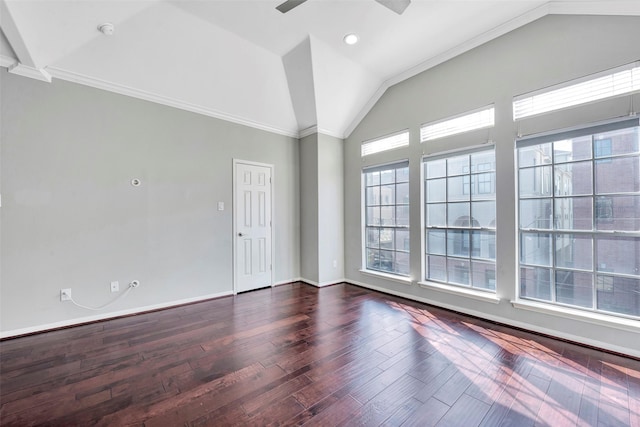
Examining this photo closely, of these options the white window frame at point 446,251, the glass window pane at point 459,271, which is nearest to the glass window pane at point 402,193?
the white window frame at point 446,251

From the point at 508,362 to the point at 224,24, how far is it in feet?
14.7

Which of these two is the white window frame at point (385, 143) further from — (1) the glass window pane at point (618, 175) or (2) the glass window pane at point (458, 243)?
(1) the glass window pane at point (618, 175)

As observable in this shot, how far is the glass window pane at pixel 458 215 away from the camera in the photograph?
3469mm

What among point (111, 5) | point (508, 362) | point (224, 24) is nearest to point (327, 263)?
point (508, 362)

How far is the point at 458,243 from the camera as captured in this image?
3.55 m

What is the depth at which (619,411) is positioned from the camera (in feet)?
5.57

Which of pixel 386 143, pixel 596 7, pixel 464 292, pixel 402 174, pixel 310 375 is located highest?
pixel 596 7

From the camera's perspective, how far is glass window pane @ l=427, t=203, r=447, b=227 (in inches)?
146

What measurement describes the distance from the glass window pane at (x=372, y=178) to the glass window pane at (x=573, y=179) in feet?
7.73

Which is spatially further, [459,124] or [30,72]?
[459,124]

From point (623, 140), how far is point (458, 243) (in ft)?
5.95

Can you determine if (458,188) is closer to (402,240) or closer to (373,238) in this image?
(402,240)

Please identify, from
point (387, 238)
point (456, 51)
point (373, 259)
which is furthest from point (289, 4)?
point (373, 259)

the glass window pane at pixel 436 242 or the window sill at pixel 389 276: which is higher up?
the glass window pane at pixel 436 242
